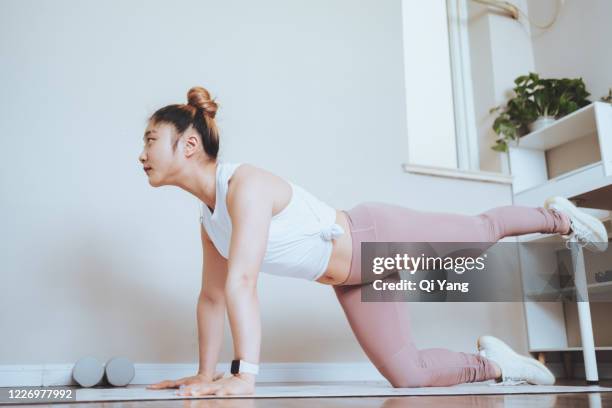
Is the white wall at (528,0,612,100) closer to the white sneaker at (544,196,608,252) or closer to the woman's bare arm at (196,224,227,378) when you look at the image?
Result: the white sneaker at (544,196,608,252)

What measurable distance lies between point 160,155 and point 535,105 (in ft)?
6.55

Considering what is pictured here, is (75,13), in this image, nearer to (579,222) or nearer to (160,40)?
(160,40)

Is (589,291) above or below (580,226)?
below

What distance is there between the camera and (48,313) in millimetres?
1971

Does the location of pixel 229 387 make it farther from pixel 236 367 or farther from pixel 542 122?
pixel 542 122

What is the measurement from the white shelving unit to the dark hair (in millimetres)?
1366

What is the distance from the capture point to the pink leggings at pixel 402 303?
160 centimetres

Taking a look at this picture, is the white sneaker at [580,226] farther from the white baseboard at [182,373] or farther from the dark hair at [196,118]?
the dark hair at [196,118]

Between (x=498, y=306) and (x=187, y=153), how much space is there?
178 centimetres

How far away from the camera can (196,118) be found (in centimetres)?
154

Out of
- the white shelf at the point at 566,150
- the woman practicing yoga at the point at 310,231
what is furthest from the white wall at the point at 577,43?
the woman practicing yoga at the point at 310,231

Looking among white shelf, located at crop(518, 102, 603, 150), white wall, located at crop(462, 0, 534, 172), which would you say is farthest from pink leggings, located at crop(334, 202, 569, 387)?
white wall, located at crop(462, 0, 534, 172)

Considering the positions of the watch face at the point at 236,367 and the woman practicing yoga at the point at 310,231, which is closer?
the watch face at the point at 236,367

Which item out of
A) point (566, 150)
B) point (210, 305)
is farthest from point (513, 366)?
point (566, 150)
